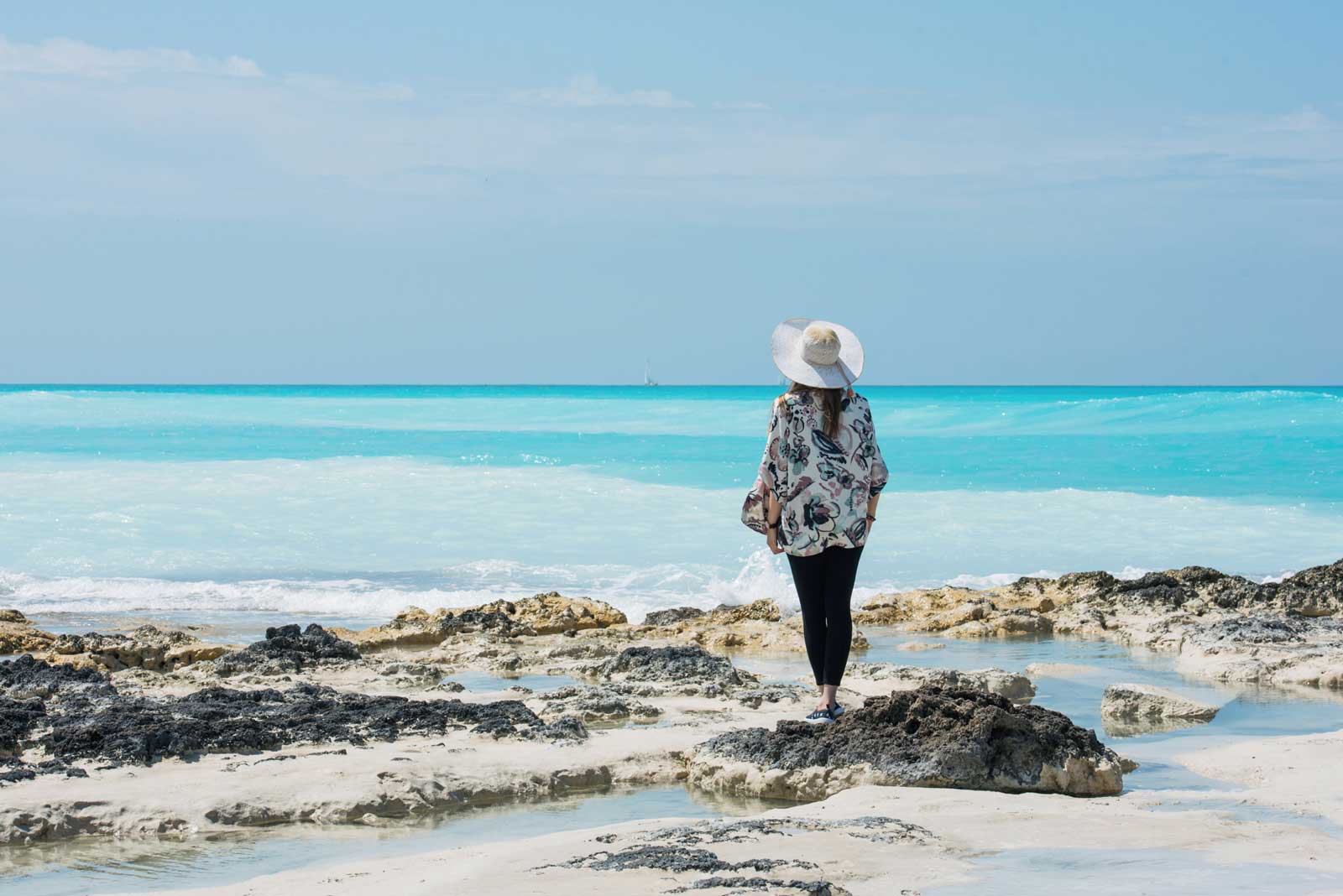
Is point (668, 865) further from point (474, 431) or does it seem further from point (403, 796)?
point (474, 431)

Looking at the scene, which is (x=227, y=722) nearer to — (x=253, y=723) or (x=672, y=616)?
(x=253, y=723)

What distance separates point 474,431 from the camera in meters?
51.1

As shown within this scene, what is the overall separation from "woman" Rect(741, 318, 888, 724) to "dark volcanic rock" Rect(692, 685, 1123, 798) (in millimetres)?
375

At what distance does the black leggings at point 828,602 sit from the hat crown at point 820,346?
748mm

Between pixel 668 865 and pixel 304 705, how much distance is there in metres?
2.85

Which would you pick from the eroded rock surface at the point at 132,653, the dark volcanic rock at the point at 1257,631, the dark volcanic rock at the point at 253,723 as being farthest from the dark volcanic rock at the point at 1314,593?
the eroded rock surface at the point at 132,653

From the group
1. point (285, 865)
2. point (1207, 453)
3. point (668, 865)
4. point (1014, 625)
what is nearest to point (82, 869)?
point (285, 865)

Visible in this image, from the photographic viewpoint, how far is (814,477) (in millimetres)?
5125

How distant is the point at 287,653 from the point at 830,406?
392cm

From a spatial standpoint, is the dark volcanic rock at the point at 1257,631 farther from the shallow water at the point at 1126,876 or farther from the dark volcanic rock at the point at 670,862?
the dark volcanic rock at the point at 670,862

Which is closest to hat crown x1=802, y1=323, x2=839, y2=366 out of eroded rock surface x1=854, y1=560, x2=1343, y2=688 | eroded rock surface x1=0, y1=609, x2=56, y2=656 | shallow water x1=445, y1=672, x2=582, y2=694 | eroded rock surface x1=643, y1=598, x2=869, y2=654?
shallow water x1=445, y1=672, x2=582, y2=694

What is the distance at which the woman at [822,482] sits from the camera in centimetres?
512

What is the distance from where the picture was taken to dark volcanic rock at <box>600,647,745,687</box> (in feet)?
22.3

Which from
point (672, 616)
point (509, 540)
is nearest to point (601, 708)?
point (672, 616)
